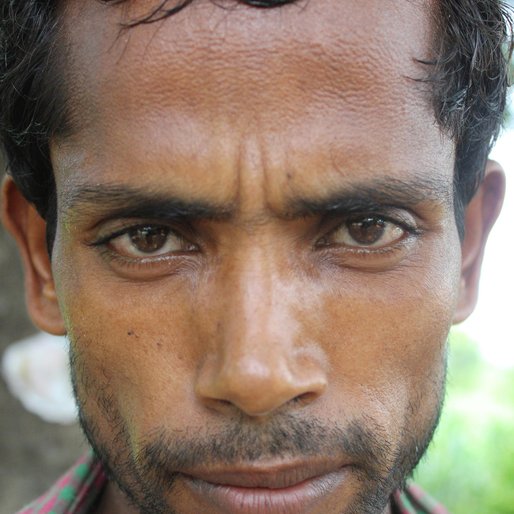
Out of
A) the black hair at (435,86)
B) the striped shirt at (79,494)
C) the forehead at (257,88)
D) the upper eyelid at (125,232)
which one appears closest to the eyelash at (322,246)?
the upper eyelid at (125,232)

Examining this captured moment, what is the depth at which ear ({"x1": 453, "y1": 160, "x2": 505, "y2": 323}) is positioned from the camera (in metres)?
2.49

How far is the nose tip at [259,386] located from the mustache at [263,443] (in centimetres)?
5

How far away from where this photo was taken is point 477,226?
8.25ft

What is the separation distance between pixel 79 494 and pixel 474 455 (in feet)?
11.5

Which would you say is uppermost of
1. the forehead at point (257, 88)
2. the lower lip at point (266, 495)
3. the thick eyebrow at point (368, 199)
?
the forehead at point (257, 88)

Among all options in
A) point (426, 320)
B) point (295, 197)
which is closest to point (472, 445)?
point (426, 320)

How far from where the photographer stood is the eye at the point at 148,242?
198 cm

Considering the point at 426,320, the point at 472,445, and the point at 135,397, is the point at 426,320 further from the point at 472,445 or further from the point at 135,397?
the point at 472,445

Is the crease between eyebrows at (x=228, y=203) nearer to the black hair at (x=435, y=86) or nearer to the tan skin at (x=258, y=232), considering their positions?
the tan skin at (x=258, y=232)

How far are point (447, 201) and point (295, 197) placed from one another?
0.46 m

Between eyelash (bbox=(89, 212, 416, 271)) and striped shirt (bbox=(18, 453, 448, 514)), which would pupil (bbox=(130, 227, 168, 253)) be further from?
striped shirt (bbox=(18, 453, 448, 514))

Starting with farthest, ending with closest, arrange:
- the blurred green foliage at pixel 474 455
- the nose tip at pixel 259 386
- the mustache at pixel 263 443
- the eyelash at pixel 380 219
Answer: the blurred green foliage at pixel 474 455 → the eyelash at pixel 380 219 → the mustache at pixel 263 443 → the nose tip at pixel 259 386

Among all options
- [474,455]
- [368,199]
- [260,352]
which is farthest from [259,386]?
[474,455]

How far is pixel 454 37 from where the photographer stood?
2168mm
